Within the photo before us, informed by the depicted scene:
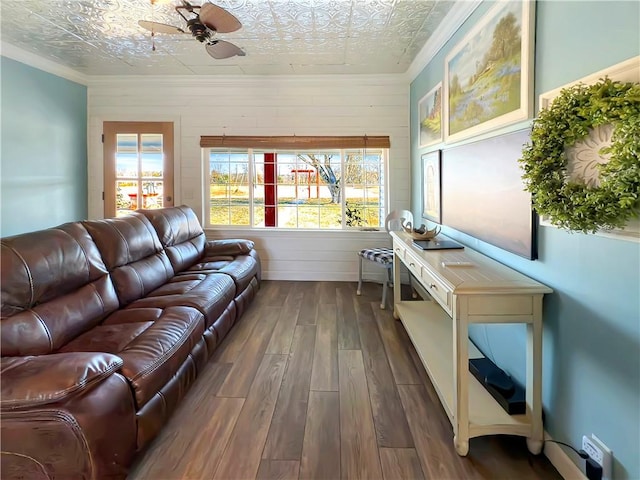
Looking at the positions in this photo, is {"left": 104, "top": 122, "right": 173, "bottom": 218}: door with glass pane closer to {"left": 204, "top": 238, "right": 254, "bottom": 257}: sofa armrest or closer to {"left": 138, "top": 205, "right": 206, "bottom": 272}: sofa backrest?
{"left": 138, "top": 205, "right": 206, "bottom": 272}: sofa backrest

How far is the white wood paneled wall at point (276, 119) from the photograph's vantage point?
479cm

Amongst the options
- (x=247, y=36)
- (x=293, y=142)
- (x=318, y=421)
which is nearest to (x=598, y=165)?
(x=318, y=421)

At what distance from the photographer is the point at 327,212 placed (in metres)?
5.07

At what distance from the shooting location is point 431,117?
3727 millimetres

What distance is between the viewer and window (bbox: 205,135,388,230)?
4.99 m

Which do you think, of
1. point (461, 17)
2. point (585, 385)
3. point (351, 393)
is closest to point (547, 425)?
point (585, 385)

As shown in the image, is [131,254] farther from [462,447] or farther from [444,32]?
[444,32]

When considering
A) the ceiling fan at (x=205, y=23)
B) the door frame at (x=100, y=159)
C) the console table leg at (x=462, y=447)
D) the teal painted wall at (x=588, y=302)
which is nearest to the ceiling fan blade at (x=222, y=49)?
the ceiling fan at (x=205, y=23)

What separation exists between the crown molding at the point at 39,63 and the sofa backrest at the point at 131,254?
245 cm

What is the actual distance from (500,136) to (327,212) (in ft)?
10.1

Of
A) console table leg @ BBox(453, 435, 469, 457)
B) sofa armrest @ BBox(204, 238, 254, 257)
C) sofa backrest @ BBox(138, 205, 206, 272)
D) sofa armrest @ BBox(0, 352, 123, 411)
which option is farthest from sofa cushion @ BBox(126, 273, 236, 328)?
console table leg @ BBox(453, 435, 469, 457)

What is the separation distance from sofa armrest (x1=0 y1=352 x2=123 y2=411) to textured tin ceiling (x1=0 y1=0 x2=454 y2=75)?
282cm

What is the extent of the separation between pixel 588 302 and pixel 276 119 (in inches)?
166

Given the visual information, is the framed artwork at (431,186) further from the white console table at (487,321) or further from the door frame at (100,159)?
the door frame at (100,159)
